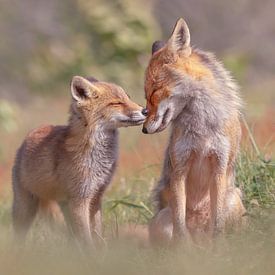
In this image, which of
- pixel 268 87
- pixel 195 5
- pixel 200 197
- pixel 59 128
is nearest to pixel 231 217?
pixel 200 197

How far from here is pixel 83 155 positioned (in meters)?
9.41

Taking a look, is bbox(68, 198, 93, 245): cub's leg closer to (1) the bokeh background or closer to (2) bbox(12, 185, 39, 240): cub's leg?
(2) bbox(12, 185, 39, 240): cub's leg

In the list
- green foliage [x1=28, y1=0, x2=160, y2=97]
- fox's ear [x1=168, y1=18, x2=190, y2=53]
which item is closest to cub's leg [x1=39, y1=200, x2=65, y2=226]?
fox's ear [x1=168, y1=18, x2=190, y2=53]

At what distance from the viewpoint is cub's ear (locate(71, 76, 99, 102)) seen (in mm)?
9492

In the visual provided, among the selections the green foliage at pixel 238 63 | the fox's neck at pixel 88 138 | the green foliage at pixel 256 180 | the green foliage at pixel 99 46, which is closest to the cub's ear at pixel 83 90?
the fox's neck at pixel 88 138

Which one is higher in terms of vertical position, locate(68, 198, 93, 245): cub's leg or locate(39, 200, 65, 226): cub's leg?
locate(39, 200, 65, 226): cub's leg

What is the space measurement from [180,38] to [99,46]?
71.3 ft

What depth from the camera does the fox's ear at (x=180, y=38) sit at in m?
8.17

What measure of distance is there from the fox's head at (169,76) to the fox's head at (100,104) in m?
1.17

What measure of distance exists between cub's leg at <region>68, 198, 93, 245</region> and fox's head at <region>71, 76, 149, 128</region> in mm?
859

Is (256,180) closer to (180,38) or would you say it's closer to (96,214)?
(96,214)

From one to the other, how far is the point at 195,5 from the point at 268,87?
820 cm

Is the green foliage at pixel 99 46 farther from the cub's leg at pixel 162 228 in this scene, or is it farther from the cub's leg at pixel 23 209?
the cub's leg at pixel 162 228

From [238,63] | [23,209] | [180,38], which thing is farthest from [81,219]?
[238,63]
